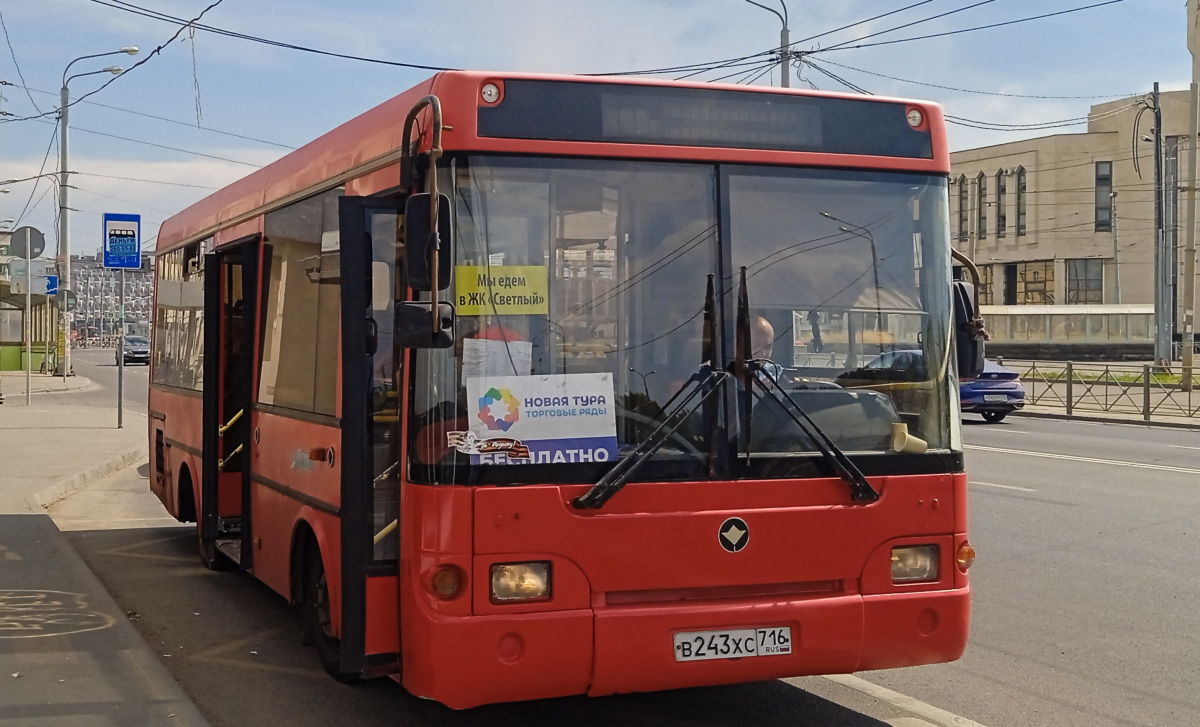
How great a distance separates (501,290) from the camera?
4699 millimetres

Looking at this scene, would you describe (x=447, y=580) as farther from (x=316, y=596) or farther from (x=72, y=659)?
(x=72, y=659)

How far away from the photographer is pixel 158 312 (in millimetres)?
11164

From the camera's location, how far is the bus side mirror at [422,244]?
444cm

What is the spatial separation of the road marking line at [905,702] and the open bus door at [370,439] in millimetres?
2194

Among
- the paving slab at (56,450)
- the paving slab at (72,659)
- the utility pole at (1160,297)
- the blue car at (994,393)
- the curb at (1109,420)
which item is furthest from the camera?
the utility pole at (1160,297)

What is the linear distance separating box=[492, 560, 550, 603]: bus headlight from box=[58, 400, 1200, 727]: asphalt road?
1122 mm

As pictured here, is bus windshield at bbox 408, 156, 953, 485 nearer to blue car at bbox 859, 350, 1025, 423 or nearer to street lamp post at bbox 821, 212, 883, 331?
street lamp post at bbox 821, 212, 883, 331

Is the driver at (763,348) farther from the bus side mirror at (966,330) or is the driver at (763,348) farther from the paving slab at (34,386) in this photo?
the paving slab at (34,386)

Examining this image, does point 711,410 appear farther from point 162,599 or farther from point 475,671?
point 162,599

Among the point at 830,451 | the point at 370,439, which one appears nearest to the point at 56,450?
the point at 370,439

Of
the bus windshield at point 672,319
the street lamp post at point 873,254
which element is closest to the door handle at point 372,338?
the bus windshield at point 672,319

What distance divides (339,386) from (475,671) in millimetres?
1577

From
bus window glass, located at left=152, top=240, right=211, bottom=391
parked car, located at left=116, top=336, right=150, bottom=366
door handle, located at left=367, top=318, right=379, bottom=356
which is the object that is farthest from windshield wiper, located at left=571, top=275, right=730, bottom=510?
parked car, located at left=116, top=336, right=150, bottom=366

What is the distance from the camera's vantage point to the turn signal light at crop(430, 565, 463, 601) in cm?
463
